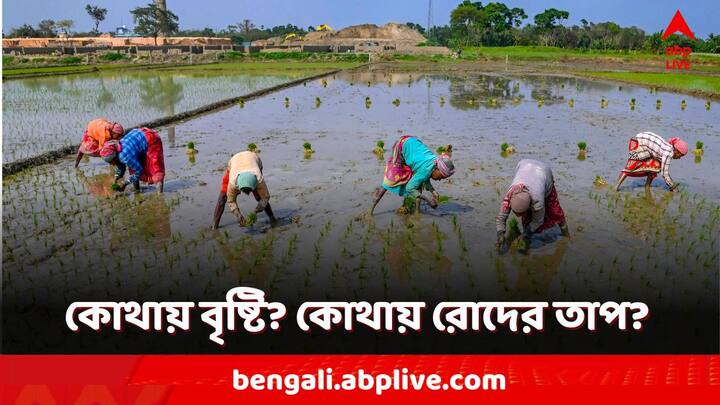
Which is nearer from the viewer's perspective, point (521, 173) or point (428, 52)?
point (521, 173)

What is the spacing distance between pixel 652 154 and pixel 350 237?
450cm

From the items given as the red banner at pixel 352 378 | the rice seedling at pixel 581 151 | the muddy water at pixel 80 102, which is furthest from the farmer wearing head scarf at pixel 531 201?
the muddy water at pixel 80 102

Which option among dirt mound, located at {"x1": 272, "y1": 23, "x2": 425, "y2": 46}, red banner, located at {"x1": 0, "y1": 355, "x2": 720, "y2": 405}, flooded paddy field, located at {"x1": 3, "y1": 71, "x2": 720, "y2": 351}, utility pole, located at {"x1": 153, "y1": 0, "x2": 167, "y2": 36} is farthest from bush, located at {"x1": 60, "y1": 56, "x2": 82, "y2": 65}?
red banner, located at {"x1": 0, "y1": 355, "x2": 720, "y2": 405}

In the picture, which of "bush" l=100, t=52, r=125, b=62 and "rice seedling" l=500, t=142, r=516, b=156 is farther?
"bush" l=100, t=52, r=125, b=62

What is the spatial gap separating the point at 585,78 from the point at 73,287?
3311 cm

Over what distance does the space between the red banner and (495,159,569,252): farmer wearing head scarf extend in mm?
1755

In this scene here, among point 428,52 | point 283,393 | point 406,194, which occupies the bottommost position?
point 283,393

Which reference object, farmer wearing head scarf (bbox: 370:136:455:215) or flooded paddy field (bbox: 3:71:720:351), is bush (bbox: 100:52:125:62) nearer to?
flooded paddy field (bbox: 3:71:720:351)

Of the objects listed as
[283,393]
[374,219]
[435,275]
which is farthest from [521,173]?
[283,393]

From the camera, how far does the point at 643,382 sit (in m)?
3.28

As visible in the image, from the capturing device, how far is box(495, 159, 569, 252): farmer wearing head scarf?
16.0ft

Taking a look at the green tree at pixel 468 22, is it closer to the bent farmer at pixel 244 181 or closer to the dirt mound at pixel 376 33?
the dirt mound at pixel 376 33

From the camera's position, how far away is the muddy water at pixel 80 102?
12266mm

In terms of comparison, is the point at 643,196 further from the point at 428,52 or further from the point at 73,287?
the point at 428,52
